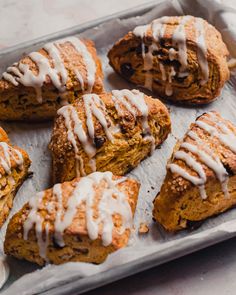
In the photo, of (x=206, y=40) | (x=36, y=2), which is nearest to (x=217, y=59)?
→ (x=206, y=40)

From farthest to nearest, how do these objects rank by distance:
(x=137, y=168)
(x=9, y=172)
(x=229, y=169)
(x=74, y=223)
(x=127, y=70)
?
Answer: (x=127, y=70) → (x=137, y=168) → (x=9, y=172) → (x=229, y=169) → (x=74, y=223)

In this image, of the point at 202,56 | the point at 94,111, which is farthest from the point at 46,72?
the point at 202,56

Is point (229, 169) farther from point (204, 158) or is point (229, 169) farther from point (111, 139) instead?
point (111, 139)

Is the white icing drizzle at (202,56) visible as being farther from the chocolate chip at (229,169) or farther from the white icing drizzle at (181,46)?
the chocolate chip at (229,169)

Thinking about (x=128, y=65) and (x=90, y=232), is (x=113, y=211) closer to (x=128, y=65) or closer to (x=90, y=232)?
(x=90, y=232)

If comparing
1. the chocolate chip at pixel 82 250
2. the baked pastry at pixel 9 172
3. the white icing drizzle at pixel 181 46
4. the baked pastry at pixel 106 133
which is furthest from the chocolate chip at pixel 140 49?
the chocolate chip at pixel 82 250

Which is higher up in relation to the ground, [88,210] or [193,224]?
[88,210]
